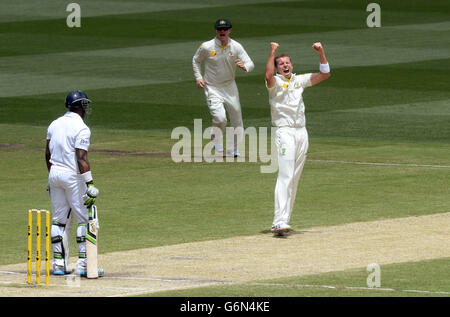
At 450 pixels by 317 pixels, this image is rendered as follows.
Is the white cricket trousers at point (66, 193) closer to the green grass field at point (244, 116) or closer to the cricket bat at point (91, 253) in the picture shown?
the cricket bat at point (91, 253)

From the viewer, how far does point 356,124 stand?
88.1ft

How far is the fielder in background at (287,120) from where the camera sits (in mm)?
15344

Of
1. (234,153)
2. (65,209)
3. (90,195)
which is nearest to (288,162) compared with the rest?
(65,209)

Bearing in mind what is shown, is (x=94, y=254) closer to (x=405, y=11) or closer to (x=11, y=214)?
(x=11, y=214)

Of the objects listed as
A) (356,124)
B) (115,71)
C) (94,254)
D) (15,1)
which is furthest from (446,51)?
(94,254)

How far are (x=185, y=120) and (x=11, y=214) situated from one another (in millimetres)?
11180

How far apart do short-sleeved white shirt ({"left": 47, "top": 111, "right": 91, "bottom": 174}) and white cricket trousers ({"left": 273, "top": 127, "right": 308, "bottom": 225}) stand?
3.10 m

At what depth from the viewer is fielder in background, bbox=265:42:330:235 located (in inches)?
604

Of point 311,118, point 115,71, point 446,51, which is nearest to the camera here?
point 311,118

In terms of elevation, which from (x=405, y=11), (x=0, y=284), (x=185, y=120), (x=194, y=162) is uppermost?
(x=405, y=11)

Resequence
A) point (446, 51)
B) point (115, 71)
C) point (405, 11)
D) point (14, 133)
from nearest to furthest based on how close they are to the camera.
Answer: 1. point (14, 133)
2. point (115, 71)
3. point (446, 51)
4. point (405, 11)

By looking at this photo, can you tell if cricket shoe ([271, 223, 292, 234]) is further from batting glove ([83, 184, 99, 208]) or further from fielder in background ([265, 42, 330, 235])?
batting glove ([83, 184, 99, 208])

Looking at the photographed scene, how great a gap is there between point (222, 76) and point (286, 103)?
7.07m

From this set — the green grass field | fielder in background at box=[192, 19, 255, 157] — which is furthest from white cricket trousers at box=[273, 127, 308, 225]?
fielder in background at box=[192, 19, 255, 157]
